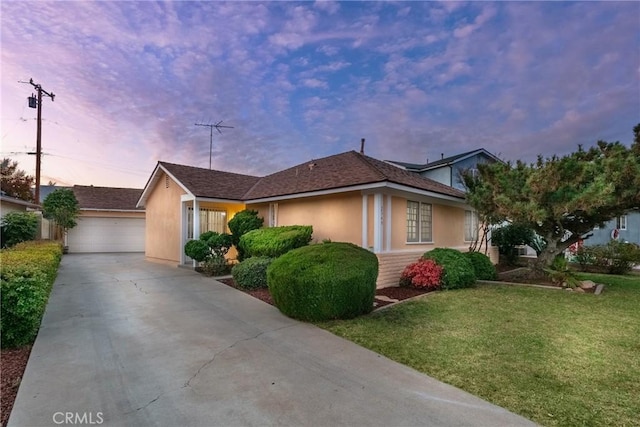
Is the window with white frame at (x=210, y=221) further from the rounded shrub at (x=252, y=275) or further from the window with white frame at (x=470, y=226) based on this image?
the window with white frame at (x=470, y=226)

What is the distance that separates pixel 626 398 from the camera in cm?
349

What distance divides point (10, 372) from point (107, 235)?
22185 mm

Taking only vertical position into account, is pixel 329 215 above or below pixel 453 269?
above

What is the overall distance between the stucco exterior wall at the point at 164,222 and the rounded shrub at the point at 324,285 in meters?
10.2

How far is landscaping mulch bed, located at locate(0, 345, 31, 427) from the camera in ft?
10.9

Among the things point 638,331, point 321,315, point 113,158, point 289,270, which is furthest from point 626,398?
point 113,158

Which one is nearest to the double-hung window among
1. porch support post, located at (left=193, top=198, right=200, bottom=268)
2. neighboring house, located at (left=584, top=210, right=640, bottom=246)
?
neighboring house, located at (left=584, top=210, right=640, bottom=246)

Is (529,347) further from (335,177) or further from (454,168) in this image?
(454,168)

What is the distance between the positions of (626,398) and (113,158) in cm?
2312

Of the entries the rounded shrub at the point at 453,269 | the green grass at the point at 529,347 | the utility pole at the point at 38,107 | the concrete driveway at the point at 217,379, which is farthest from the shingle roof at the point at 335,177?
the utility pole at the point at 38,107

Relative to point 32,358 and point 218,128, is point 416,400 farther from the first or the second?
point 218,128

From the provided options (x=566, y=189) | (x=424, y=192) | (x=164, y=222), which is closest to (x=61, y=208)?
(x=164, y=222)

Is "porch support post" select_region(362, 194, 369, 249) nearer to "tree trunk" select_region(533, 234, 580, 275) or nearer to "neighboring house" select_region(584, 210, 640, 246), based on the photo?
"tree trunk" select_region(533, 234, 580, 275)

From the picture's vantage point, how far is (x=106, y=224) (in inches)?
912
